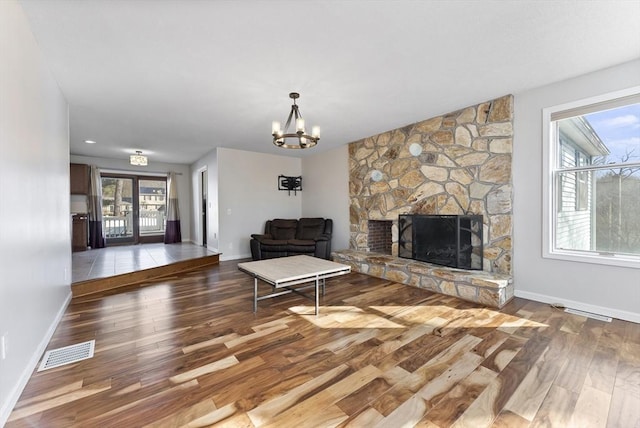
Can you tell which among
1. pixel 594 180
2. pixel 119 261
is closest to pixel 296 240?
pixel 119 261

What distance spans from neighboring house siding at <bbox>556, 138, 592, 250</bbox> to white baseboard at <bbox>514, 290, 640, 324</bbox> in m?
0.59

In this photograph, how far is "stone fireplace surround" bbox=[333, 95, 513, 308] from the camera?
3.36 m

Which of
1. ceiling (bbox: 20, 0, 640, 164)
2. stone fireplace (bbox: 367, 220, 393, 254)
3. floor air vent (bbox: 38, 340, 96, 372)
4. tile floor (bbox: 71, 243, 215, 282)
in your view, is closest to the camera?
ceiling (bbox: 20, 0, 640, 164)

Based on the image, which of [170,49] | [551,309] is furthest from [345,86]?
[551,309]

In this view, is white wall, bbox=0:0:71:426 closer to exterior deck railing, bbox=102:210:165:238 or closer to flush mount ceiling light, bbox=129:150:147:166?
flush mount ceiling light, bbox=129:150:147:166

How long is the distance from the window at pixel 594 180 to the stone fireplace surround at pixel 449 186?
431 millimetres

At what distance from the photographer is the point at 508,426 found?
1.43 metres

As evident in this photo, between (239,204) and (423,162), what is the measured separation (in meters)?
3.86

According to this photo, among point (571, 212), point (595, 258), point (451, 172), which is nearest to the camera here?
point (595, 258)

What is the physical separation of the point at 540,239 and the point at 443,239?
109 centimetres

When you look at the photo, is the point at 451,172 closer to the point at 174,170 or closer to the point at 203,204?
the point at 203,204

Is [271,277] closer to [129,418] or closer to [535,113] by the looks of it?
[129,418]

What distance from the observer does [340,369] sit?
192cm

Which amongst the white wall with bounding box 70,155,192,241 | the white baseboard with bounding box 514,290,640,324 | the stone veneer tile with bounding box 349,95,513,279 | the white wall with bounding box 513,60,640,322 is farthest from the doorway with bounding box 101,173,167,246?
the white baseboard with bounding box 514,290,640,324
